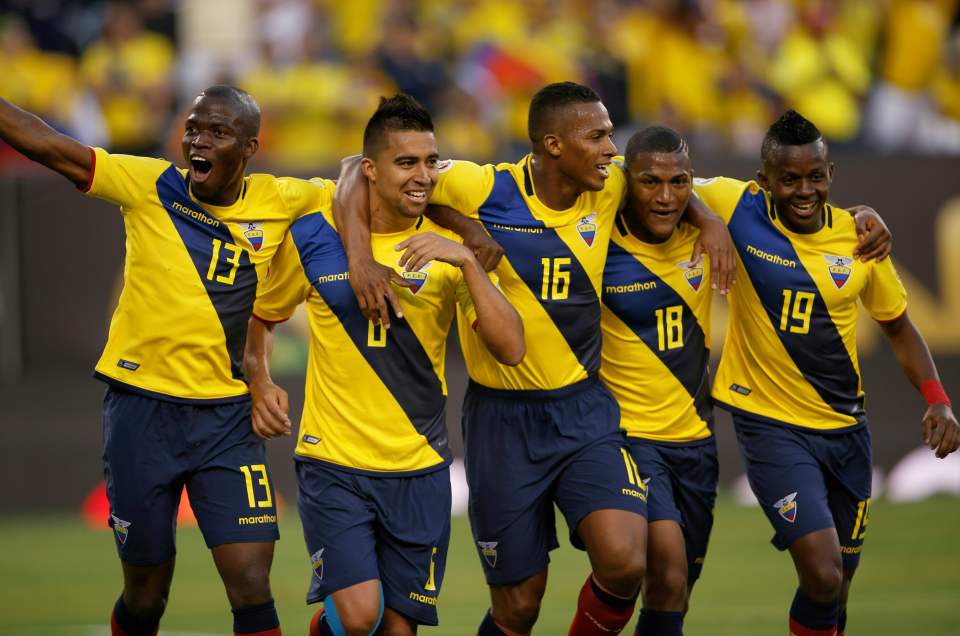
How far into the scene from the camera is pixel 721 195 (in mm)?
7805

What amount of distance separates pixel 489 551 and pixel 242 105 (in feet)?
8.05

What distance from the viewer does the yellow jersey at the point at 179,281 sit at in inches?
268

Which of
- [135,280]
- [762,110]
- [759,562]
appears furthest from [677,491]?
[762,110]

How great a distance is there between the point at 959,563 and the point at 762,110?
19.0ft

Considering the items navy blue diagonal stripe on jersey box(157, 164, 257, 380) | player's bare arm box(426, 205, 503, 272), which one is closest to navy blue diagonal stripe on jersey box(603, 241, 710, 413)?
player's bare arm box(426, 205, 503, 272)

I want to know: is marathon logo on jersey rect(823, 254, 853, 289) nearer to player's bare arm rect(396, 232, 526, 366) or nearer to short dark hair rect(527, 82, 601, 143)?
short dark hair rect(527, 82, 601, 143)

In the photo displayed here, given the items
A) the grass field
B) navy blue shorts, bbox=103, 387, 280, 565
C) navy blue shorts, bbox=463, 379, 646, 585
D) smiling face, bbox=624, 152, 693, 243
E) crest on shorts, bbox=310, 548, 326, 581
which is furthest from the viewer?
the grass field

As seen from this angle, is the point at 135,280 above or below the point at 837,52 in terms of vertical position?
below

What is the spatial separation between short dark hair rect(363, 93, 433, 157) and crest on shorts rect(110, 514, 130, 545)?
205cm

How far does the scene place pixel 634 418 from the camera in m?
7.49

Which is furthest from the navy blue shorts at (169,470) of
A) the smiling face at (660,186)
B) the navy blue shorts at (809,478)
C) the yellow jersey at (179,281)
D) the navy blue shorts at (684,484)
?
the navy blue shorts at (809,478)

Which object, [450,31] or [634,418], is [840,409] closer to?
[634,418]

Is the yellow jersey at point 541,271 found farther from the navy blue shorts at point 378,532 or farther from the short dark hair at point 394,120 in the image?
the navy blue shorts at point 378,532

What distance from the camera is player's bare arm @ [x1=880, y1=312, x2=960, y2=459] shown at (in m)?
7.36
